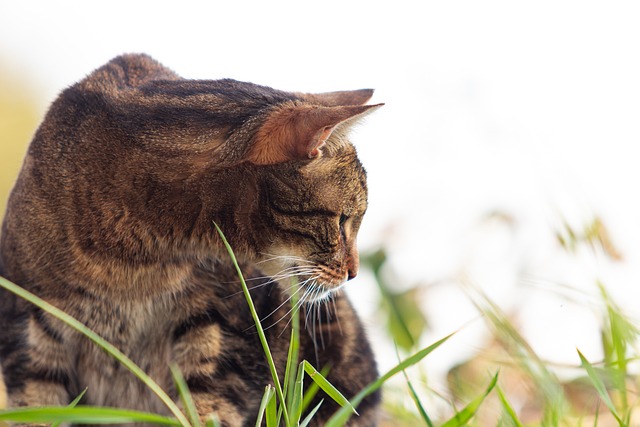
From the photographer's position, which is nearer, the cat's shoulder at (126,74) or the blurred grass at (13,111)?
the cat's shoulder at (126,74)

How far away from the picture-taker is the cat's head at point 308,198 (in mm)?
1861

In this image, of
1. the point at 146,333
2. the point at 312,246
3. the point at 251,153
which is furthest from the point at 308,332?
the point at 251,153

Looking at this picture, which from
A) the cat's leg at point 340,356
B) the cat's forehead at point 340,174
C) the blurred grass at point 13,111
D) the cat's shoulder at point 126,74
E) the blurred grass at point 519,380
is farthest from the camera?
the blurred grass at point 13,111

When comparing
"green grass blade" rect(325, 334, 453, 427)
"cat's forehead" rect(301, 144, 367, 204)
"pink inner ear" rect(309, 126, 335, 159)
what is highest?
"pink inner ear" rect(309, 126, 335, 159)

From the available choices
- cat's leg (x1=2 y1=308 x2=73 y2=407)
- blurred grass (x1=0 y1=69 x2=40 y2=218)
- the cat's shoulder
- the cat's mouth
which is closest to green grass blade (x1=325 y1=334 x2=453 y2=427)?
the cat's mouth

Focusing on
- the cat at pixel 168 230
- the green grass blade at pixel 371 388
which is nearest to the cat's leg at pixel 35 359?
the cat at pixel 168 230

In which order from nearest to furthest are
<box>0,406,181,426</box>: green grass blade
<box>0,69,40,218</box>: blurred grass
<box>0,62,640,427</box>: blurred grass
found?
<box>0,406,181,426</box>: green grass blade
<box>0,62,640,427</box>: blurred grass
<box>0,69,40,218</box>: blurred grass

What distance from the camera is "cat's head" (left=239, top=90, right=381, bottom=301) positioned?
6.11 ft

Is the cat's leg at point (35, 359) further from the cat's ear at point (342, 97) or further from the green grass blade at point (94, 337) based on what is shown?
the cat's ear at point (342, 97)

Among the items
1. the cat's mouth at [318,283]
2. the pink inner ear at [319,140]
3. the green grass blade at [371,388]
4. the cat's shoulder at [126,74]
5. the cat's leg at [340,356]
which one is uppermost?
the cat's shoulder at [126,74]

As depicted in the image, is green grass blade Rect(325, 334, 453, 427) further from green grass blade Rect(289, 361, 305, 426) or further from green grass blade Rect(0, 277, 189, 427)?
green grass blade Rect(0, 277, 189, 427)

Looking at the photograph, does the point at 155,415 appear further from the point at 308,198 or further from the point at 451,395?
the point at 451,395

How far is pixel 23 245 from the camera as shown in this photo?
1979mm

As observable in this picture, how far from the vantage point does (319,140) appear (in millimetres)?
1802
